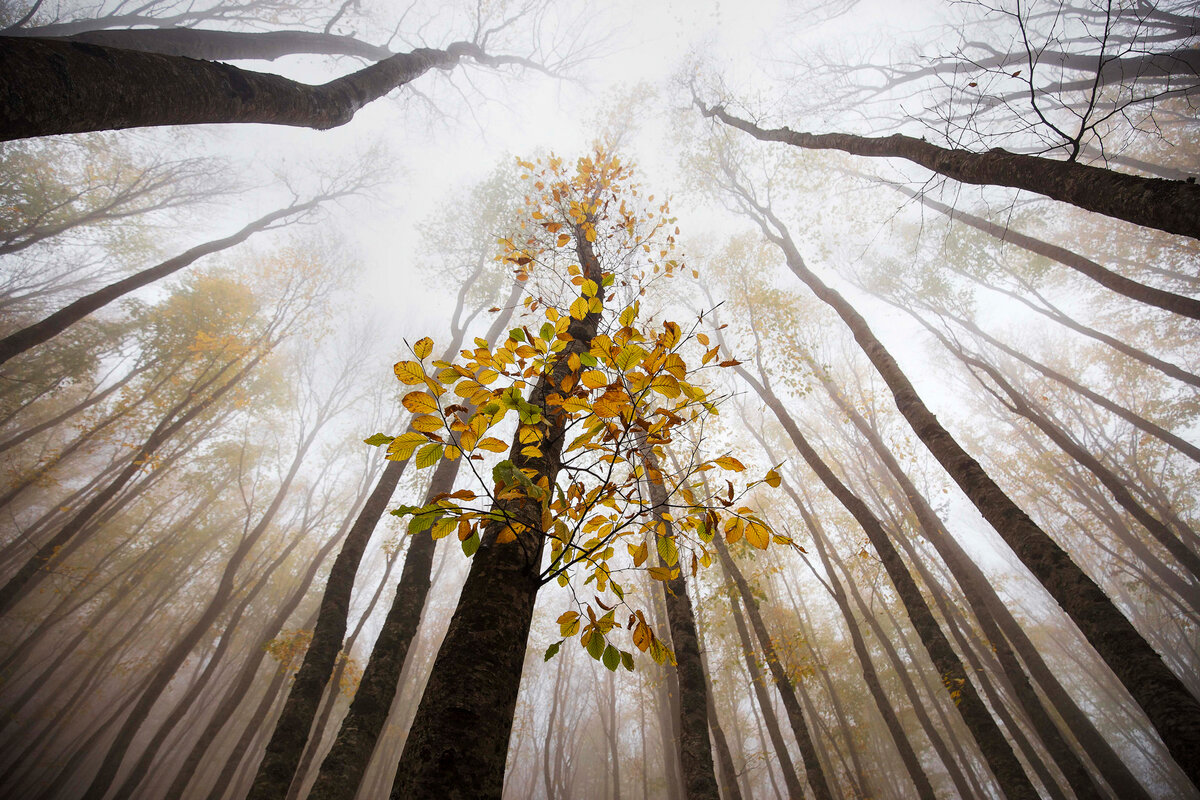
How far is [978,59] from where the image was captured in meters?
10.3

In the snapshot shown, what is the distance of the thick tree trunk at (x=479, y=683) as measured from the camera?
38.7 inches

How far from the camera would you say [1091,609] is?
2316 mm

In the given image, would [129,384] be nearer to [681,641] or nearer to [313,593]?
[313,593]

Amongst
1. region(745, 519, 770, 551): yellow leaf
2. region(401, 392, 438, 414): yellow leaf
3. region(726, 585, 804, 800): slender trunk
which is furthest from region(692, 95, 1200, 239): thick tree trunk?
region(726, 585, 804, 800): slender trunk

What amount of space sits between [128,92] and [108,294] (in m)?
9.94

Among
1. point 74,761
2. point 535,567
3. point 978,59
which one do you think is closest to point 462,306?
point 535,567

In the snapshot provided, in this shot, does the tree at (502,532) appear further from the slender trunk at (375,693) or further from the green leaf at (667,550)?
the slender trunk at (375,693)

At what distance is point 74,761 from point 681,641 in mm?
18004

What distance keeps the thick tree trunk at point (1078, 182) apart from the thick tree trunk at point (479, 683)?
2705 mm

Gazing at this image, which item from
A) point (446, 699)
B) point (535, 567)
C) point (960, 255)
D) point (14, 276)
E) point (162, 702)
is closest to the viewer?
point (446, 699)

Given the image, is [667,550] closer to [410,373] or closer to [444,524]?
[444,524]

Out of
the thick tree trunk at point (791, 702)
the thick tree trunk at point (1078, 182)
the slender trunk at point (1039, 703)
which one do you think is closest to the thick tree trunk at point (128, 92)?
the thick tree trunk at point (1078, 182)

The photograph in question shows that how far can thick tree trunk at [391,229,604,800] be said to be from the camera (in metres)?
0.98

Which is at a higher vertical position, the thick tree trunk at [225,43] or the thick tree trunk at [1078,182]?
the thick tree trunk at [225,43]
